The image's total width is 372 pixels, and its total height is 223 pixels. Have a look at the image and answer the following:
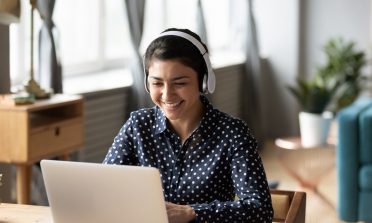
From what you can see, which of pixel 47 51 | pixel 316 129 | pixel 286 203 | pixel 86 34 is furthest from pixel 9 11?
pixel 316 129

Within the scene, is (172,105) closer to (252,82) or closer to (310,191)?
(310,191)

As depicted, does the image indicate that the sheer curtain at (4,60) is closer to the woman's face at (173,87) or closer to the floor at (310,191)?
the woman's face at (173,87)

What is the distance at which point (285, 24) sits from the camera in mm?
5738

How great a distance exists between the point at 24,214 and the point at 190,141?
51 cm

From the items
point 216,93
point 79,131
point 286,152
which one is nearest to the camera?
point 79,131

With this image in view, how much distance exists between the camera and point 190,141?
4.68 ft

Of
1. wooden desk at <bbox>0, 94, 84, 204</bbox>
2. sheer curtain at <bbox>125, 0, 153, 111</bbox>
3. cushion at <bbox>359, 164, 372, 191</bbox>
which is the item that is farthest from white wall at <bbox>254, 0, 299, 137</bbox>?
wooden desk at <bbox>0, 94, 84, 204</bbox>

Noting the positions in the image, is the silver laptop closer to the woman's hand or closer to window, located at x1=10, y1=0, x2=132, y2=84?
the woman's hand

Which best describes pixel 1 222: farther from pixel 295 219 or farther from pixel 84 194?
pixel 295 219

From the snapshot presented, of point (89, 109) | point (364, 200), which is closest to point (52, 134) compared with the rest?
point (89, 109)

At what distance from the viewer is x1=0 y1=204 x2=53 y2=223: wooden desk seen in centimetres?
127

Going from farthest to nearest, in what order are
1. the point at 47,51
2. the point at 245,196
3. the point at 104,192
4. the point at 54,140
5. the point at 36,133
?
the point at 47,51 → the point at 54,140 → the point at 36,133 → the point at 245,196 → the point at 104,192

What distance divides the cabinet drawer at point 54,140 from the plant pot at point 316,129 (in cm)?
225

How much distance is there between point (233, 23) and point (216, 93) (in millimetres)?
1361
